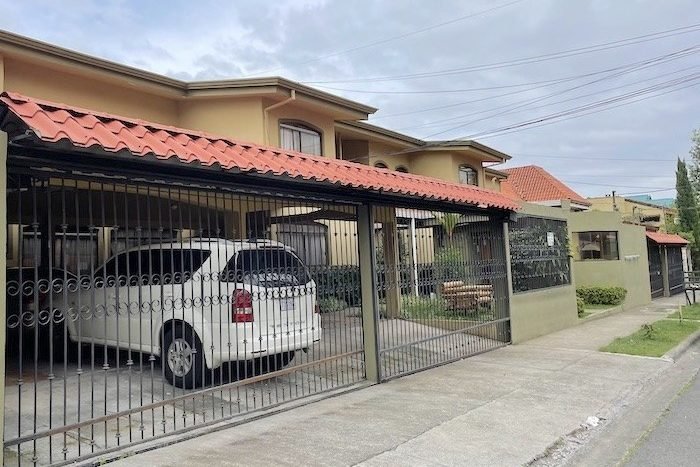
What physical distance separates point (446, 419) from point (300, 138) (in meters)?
9.84

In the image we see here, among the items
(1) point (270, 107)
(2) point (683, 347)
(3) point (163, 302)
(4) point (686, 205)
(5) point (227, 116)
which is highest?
(1) point (270, 107)

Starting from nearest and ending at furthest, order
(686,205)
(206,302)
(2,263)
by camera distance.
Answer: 1. (2,263)
2. (206,302)
3. (686,205)

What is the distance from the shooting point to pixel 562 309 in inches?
537

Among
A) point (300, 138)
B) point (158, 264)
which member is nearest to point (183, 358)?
point (158, 264)

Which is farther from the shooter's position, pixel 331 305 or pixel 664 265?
pixel 664 265

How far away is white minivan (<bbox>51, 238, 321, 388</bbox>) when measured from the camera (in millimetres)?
5539

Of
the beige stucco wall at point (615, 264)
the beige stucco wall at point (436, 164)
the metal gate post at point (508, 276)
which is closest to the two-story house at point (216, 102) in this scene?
the metal gate post at point (508, 276)

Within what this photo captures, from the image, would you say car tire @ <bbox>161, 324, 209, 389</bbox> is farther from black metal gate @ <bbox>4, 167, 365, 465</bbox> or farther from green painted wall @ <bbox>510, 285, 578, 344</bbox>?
green painted wall @ <bbox>510, 285, 578, 344</bbox>

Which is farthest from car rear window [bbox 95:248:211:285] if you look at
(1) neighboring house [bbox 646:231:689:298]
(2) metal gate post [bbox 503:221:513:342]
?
(1) neighboring house [bbox 646:231:689:298]

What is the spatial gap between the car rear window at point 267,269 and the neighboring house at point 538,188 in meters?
25.5

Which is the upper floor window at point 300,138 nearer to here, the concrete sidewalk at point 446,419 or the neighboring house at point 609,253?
the concrete sidewalk at point 446,419

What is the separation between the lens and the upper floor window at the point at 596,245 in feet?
66.9

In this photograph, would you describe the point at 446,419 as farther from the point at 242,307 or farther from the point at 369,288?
the point at 242,307

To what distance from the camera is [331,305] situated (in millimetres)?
7473
